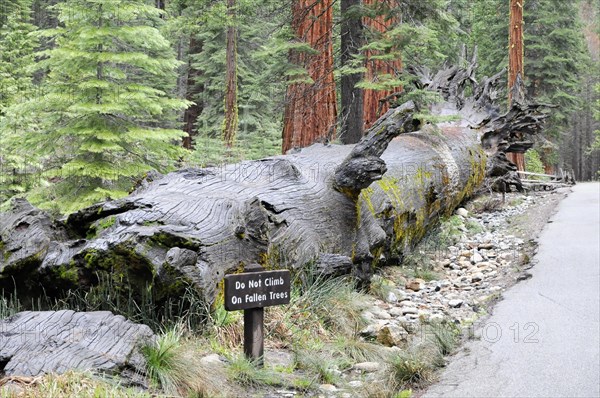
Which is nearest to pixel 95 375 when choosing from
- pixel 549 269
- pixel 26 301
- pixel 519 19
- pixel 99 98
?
pixel 26 301

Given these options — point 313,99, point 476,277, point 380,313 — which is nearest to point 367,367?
point 380,313

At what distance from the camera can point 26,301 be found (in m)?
5.08

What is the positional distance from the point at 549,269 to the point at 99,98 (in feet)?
25.1

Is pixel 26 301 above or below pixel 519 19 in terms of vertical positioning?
below

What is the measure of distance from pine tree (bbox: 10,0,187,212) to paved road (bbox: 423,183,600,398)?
6282 mm

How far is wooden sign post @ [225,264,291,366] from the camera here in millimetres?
4297

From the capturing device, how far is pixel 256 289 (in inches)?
175

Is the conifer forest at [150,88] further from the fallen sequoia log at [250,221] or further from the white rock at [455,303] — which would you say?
the white rock at [455,303]

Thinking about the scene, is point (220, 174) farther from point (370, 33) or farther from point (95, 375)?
point (370, 33)

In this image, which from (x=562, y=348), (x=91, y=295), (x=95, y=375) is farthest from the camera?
(x=562, y=348)

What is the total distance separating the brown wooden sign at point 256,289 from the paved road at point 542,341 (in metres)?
1.39

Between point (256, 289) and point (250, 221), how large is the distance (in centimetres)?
106

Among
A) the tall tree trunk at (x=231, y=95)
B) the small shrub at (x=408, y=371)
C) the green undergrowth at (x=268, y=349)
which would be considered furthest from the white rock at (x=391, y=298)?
the tall tree trunk at (x=231, y=95)

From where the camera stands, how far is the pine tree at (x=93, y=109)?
948 centimetres
